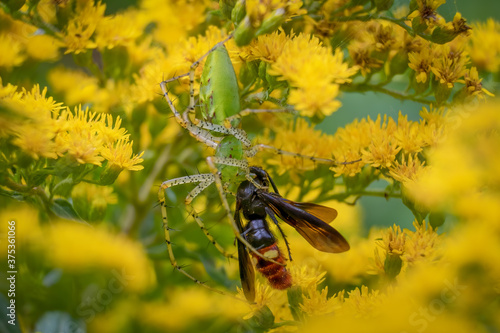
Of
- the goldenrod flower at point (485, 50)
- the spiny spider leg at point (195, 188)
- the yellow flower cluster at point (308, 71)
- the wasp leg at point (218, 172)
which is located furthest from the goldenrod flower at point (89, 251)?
the goldenrod flower at point (485, 50)

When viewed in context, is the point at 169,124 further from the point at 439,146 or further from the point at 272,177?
the point at 439,146

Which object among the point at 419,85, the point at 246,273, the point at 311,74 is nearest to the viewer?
the point at 311,74

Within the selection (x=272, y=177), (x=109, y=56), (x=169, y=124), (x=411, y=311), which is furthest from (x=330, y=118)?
(x=411, y=311)

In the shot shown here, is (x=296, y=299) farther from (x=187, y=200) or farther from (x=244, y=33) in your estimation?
(x=244, y=33)

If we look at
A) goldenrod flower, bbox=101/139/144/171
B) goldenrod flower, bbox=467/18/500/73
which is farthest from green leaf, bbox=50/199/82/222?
goldenrod flower, bbox=467/18/500/73

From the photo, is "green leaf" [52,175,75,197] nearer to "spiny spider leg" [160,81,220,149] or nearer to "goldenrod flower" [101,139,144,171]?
"goldenrod flower" [101,139,144,171]

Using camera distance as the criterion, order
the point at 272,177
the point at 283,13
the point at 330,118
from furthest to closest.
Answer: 1. the point at 330,118
2. the point at 272,177
3. the point at 283,13

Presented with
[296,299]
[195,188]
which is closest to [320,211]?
[296,299]
